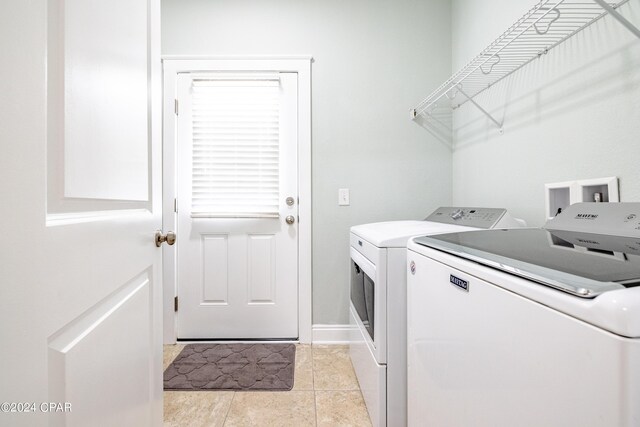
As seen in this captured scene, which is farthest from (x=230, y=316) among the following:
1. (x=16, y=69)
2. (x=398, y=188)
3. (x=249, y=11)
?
(x=249, y=11)

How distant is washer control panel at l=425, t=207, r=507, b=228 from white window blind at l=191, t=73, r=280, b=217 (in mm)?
1103

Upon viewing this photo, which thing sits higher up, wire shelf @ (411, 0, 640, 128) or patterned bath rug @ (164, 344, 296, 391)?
wire shelf @ (411, 0, 640, 128)

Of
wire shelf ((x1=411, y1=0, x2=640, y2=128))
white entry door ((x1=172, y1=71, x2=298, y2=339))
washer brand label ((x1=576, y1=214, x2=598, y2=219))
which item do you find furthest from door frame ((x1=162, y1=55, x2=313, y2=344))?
washer brand label ((x1=576, y1=214, x2=598, y2=219))

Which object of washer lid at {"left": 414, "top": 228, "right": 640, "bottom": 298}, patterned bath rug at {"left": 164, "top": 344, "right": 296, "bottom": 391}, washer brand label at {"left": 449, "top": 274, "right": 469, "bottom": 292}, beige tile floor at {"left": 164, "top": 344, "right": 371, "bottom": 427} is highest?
washer lid at {"left": 414, "top": 228, "right": 640, "bottom": 298}

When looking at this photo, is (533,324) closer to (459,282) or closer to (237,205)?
(459,282)

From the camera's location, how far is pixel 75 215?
530mm

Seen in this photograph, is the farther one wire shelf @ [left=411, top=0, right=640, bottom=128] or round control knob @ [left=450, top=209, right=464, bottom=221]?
round control knob @ [left=450, top=209, right=464, bottom=221]

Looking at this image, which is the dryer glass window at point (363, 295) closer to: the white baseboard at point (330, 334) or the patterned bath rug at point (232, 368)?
the white baseboard at point (330, 334)

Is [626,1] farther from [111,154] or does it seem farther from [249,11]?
[249,11]

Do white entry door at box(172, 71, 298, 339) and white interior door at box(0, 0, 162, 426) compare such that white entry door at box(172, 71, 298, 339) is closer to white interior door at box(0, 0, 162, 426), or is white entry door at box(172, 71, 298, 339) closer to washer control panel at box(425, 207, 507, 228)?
washer control panel at box(425, 207, 507, 228)

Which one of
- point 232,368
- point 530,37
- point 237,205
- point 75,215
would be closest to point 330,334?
point 232,368

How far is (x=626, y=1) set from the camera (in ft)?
2.90

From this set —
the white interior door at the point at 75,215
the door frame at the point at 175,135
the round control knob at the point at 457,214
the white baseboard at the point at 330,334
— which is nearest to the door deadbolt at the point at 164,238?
the white interior door at the point at 75,215

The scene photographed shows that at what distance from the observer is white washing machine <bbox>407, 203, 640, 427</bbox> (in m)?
0.37
